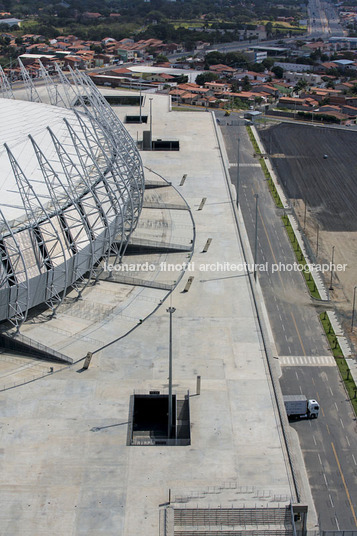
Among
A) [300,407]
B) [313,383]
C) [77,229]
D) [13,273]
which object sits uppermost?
[77,229]

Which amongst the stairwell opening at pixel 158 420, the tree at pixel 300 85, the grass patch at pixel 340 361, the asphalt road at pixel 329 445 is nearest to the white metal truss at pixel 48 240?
the stairwell opening at pixel 158 420

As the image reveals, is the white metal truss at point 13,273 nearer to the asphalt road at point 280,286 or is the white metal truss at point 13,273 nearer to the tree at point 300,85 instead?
the asphalt road at point 280,286

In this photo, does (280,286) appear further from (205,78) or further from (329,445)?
(205,78)

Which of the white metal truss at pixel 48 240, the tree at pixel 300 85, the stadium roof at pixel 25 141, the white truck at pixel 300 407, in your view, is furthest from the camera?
the tree at pixel 300 85

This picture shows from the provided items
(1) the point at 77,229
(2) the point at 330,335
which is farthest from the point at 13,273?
(2) the point at 330,335

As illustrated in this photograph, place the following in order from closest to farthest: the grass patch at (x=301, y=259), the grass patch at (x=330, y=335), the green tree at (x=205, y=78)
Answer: the grass patch at (x=330, y=335), the grass patch at (x=301, y=259), the green tree at (x=205, y=78)

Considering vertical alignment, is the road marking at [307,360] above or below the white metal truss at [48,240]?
below
